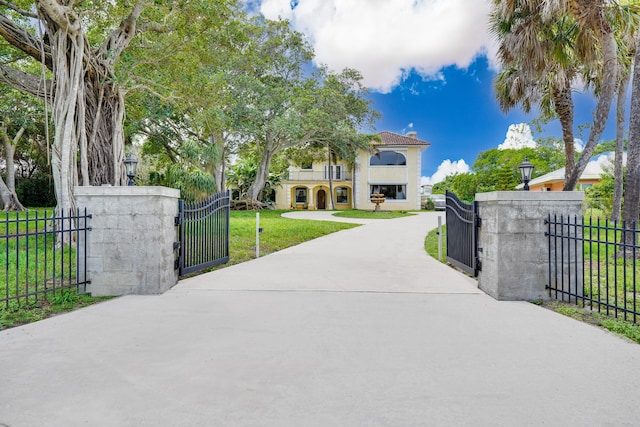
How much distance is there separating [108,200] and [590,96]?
49.8 ft

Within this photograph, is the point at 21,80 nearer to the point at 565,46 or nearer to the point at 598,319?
the point at 598,319

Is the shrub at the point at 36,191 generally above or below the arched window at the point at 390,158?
below

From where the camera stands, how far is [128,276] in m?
5.11

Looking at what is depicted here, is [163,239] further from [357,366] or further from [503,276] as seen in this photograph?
[503,276]

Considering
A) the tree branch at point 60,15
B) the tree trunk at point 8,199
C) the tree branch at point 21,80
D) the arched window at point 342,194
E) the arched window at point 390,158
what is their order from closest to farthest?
the tree branch at point 60,15 < the tree branch at point 21,80 < the tree trunk at point 8,199 < the arched window at point 390,158 < the arched window at point 342,194

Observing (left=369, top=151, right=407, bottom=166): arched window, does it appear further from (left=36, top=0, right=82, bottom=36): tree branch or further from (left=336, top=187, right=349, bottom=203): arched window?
(left=36, top=0, right=82, bottom=36): tree branch

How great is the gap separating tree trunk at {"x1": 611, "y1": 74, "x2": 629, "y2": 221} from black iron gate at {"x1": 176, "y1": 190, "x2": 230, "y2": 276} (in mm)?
9933

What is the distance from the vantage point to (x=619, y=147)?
11359 mm

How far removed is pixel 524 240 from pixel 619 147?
31.0 feet

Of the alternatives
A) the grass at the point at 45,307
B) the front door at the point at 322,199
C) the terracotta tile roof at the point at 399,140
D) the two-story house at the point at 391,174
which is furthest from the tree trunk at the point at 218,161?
the grass at the point at 45,307

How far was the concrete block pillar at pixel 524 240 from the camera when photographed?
4863mm

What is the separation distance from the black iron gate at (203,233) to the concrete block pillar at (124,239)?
24.6 inches

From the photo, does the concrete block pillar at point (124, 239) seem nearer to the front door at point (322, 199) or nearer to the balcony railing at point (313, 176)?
the balcony railing at point (313, 176)

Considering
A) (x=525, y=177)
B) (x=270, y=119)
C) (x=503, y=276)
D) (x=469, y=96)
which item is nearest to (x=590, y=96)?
(x=525, y=177)
